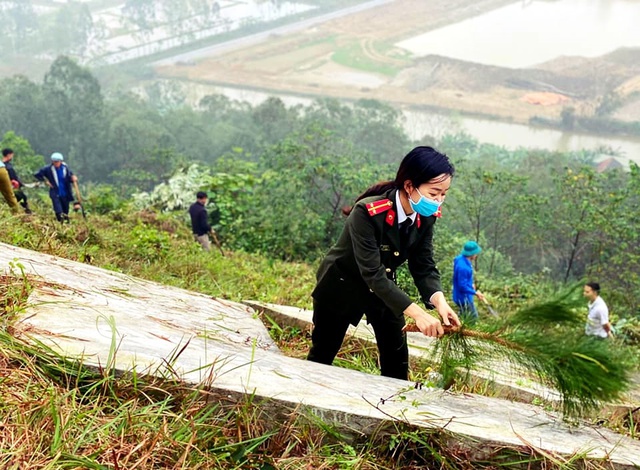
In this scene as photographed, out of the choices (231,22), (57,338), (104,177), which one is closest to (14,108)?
(104,177)

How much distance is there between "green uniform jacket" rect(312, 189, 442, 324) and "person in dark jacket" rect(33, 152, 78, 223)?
4689 mm

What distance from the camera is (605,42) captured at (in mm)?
50875

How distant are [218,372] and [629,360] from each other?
1261mm

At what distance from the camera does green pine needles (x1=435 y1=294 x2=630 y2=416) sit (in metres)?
1.89

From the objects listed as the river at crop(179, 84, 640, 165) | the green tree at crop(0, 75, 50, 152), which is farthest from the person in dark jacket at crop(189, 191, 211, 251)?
the river at crop(179, 84, 640, 165)

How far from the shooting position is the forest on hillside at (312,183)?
9.97 m

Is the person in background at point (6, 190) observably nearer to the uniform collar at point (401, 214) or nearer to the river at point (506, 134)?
the uniform collar at point (401, 214)

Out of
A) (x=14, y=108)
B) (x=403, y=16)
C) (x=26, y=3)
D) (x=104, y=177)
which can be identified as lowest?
(x=104, y=177)

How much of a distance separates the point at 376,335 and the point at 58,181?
4859 millimetres

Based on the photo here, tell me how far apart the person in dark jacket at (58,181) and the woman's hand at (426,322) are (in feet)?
16.5

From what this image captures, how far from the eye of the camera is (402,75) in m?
49.2

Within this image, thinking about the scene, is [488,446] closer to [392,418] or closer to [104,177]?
[392,418]

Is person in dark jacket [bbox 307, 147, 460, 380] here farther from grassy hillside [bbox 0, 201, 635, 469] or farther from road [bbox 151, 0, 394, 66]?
road [bbox 151, 0, 394, 66]

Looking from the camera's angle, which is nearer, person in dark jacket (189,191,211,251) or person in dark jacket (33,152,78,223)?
person in dark jacket (33,152,78,223)
